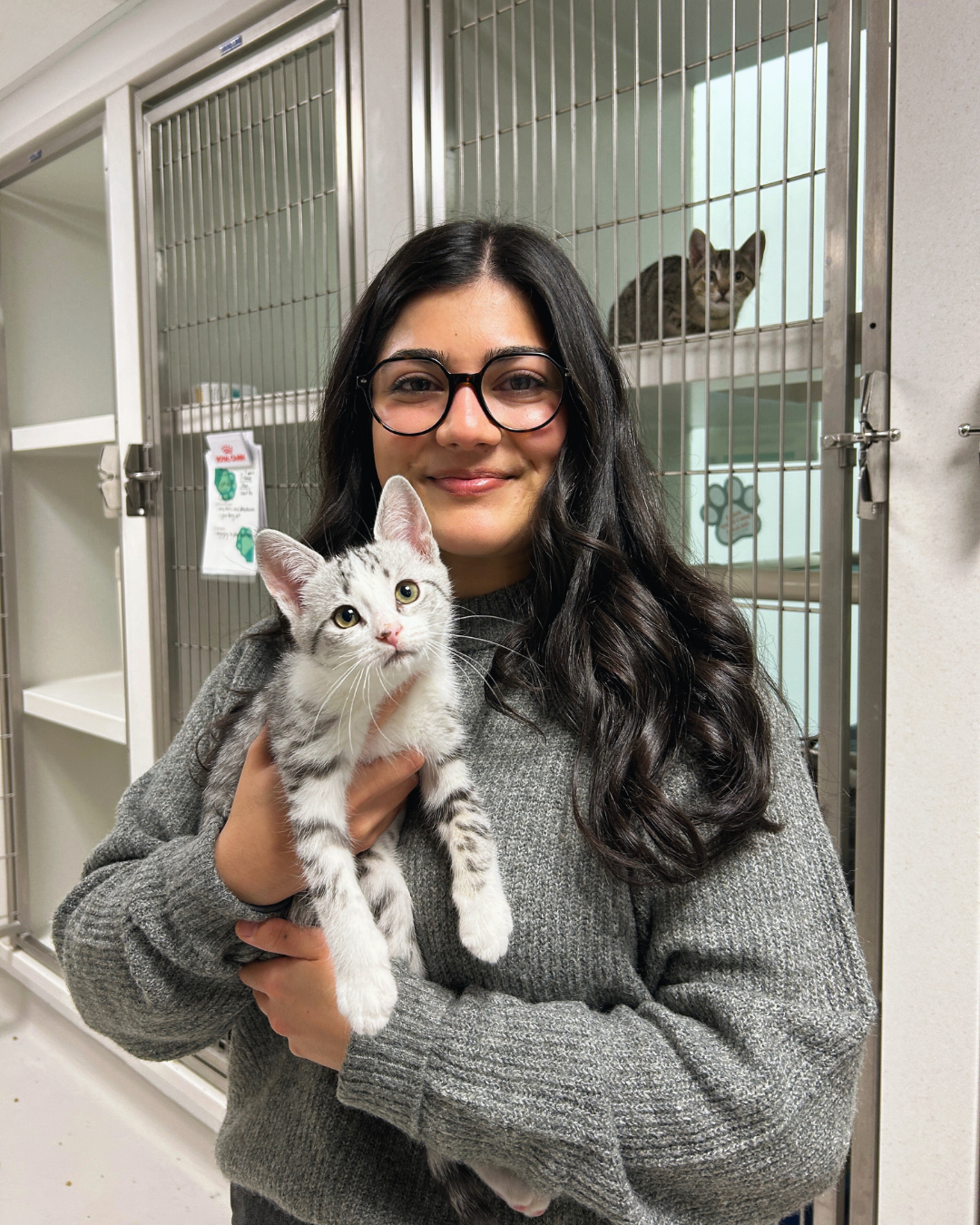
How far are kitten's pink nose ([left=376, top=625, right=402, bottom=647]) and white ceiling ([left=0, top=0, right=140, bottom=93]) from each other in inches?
71.1

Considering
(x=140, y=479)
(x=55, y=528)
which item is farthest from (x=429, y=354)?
(x=55, y=528)

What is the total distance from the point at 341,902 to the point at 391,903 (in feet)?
0.25

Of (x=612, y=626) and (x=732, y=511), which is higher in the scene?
(x=732, y=511)

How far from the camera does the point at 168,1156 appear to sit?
2006 millimetres

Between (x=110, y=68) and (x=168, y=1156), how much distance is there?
2.57 metres

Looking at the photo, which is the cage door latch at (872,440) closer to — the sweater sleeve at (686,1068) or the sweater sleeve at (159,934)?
the sweater sleeve at (686,1068)

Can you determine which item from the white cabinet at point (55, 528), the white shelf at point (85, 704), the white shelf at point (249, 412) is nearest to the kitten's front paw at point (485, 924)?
the white shelf at point (249, 412)

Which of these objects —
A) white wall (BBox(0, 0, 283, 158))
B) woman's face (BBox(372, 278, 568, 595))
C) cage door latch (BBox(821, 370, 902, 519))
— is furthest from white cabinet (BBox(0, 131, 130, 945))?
cage door latch (BBox(821, 370, 902, 519))

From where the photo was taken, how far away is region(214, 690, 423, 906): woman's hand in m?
0.78

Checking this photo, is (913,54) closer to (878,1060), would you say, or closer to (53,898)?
Result: (878,1060)

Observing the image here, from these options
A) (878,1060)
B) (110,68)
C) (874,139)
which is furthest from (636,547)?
(110,68)

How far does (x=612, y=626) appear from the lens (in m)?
0.85

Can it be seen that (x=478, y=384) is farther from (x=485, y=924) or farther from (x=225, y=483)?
(x=225, y=483)

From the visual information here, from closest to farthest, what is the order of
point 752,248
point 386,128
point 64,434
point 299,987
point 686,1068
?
1. point 686,1068
2. point 299,987
3. point 752,248
4. point 386,128
5. point 64,434
